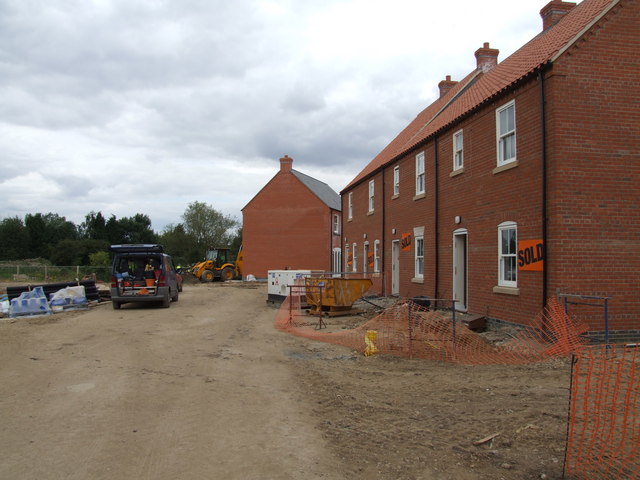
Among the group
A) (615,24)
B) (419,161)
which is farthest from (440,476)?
(419,161)

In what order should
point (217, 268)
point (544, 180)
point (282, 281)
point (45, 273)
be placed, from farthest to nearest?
point (217, 268) < point (45, 273) < point (282, 281) < point (544, 180)

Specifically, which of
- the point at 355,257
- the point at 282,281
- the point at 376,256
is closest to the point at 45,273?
the point at 355,257

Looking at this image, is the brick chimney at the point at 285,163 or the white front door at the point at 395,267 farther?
the brick chimney at the point at 285,163

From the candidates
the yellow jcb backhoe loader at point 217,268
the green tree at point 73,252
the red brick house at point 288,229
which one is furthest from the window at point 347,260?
A: the green tree at point 73,252

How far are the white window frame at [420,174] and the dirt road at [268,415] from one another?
29.0ft

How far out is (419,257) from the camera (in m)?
18.0

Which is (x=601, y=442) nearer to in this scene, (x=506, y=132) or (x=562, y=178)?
(x=562, y=178)

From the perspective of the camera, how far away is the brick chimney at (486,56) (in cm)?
2190

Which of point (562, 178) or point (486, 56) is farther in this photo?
point (486, 56)

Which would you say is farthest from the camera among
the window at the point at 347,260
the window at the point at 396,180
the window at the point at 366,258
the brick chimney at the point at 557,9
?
the window at the point at 347,260

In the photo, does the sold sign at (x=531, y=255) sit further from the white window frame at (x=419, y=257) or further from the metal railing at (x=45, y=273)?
the metal railing at (x=45, y=273)

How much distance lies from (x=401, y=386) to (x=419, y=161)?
1199cm

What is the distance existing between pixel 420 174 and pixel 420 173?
0.12 ft

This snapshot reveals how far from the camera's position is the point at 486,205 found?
42.6ft
